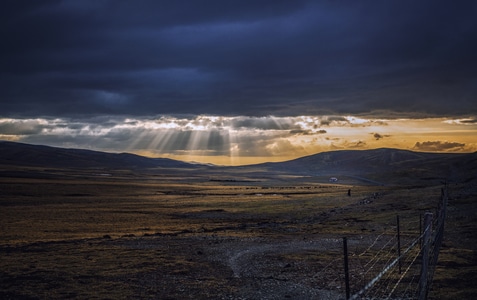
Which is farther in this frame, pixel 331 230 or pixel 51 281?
pixel 331 230

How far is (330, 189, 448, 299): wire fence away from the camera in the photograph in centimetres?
1326

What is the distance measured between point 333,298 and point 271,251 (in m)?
12.9

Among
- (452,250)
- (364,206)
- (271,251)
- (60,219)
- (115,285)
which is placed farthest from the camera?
(364,206)

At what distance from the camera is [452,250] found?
29016 millimetres

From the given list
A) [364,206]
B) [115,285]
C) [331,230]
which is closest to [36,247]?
[115,285]

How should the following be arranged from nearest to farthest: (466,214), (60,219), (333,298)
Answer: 1. (333,298)
2. (466,214)
3. (60,219)

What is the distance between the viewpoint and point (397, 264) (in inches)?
990

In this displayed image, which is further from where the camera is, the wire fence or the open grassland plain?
the open grassland plain

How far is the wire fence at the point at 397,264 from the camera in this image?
43.5 ft

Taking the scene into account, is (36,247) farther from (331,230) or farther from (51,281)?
(331,230)

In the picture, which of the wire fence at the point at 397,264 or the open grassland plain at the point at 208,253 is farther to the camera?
the open grassland plain at the point at 208,253

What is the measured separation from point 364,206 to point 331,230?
2231 cm

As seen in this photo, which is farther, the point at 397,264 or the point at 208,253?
the point at 208,253

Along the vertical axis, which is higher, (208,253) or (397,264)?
(397,264)
